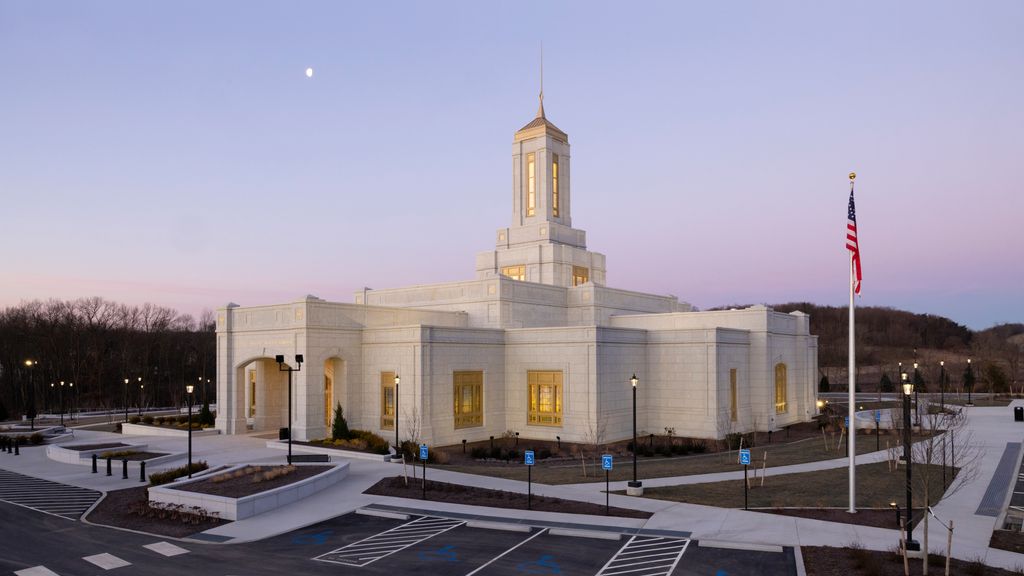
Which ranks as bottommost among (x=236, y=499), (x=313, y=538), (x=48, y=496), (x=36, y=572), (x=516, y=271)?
(x=48, y=496)

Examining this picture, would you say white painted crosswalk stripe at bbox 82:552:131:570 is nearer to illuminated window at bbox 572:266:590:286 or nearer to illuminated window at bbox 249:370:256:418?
illuminated window at bbox 249:370:256:418

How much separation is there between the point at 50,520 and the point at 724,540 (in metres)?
20.4

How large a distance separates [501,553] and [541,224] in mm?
37474

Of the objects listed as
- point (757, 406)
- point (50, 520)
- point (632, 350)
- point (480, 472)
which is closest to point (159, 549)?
point (50, 520)

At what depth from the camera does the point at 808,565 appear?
15.2 meters

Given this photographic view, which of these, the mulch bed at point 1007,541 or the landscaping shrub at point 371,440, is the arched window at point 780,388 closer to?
the landscaping shrub at point 371,440

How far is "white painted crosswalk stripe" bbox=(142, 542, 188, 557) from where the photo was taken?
17500mm

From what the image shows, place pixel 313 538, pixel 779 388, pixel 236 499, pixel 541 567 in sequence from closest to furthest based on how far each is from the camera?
1. pixel 541 567
2. pixel 313 538
3. pixel 236 499
4. pixel 779 388

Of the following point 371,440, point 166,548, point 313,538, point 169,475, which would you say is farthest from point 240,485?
point 371,440

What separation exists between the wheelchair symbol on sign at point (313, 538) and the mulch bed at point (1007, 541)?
17.2 metres

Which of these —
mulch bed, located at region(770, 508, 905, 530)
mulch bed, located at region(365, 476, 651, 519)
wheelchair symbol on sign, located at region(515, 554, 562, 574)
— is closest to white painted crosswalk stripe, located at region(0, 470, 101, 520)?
mulch bed, located at region(365, 476, 651, 519)

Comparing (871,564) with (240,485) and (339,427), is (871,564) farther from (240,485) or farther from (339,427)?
(339,427)

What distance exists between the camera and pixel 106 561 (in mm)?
16844

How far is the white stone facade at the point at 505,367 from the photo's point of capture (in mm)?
37469
